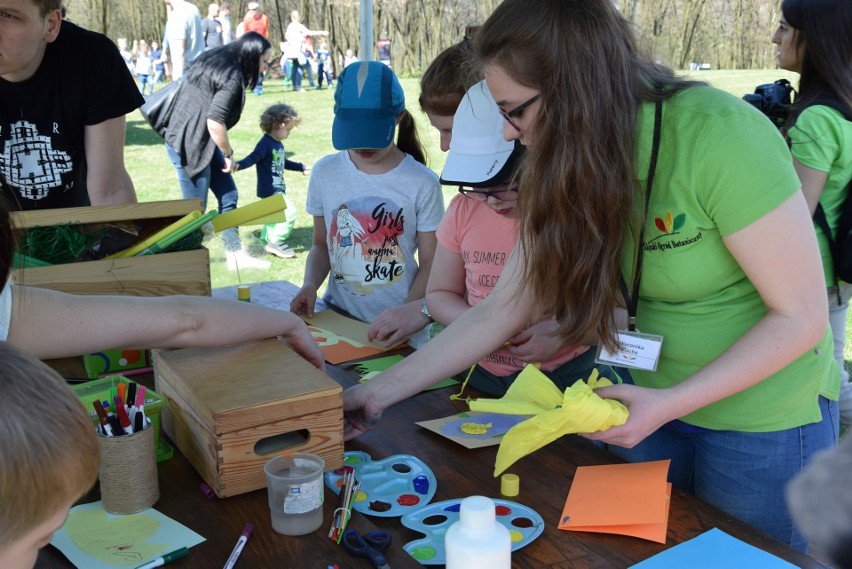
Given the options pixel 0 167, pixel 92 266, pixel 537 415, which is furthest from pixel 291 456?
pixel 0 167

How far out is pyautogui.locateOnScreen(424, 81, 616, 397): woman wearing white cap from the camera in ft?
5.23

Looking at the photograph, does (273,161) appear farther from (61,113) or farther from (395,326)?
(395,326)

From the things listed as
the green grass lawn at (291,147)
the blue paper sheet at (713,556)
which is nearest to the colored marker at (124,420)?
the blue paper sheet at (713,556)

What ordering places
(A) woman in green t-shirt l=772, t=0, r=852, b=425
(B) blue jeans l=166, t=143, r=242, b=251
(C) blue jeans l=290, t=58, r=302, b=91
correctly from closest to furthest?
(A) woman in green t-shirt l=772, t=0, r=852, b=425 < (B) blue jeans l=166, t=143, r=242, b=251 < (C) blue jeans l=290, t=58, r=302, b=91

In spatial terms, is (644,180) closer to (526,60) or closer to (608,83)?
(608,83)

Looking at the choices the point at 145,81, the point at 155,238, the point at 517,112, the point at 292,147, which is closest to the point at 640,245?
the point at 517,112

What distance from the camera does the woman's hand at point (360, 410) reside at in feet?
5.01

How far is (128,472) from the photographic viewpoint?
1220 mm

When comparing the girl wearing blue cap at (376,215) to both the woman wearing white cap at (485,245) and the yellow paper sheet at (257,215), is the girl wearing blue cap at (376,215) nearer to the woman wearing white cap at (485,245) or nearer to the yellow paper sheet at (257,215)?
the woman wearing white cap at (485,245)

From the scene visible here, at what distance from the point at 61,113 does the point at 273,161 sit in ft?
11.5

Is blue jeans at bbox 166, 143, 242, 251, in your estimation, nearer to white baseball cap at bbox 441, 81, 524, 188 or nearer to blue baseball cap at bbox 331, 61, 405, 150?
blue baseball cap at bbox 331, 61, 405, 150

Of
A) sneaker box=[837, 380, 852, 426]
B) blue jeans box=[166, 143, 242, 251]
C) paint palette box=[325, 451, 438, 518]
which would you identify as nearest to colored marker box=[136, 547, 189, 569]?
paint palette box=[325, 451, 438, 518]

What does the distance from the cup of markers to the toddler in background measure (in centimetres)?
452

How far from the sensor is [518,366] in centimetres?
183
